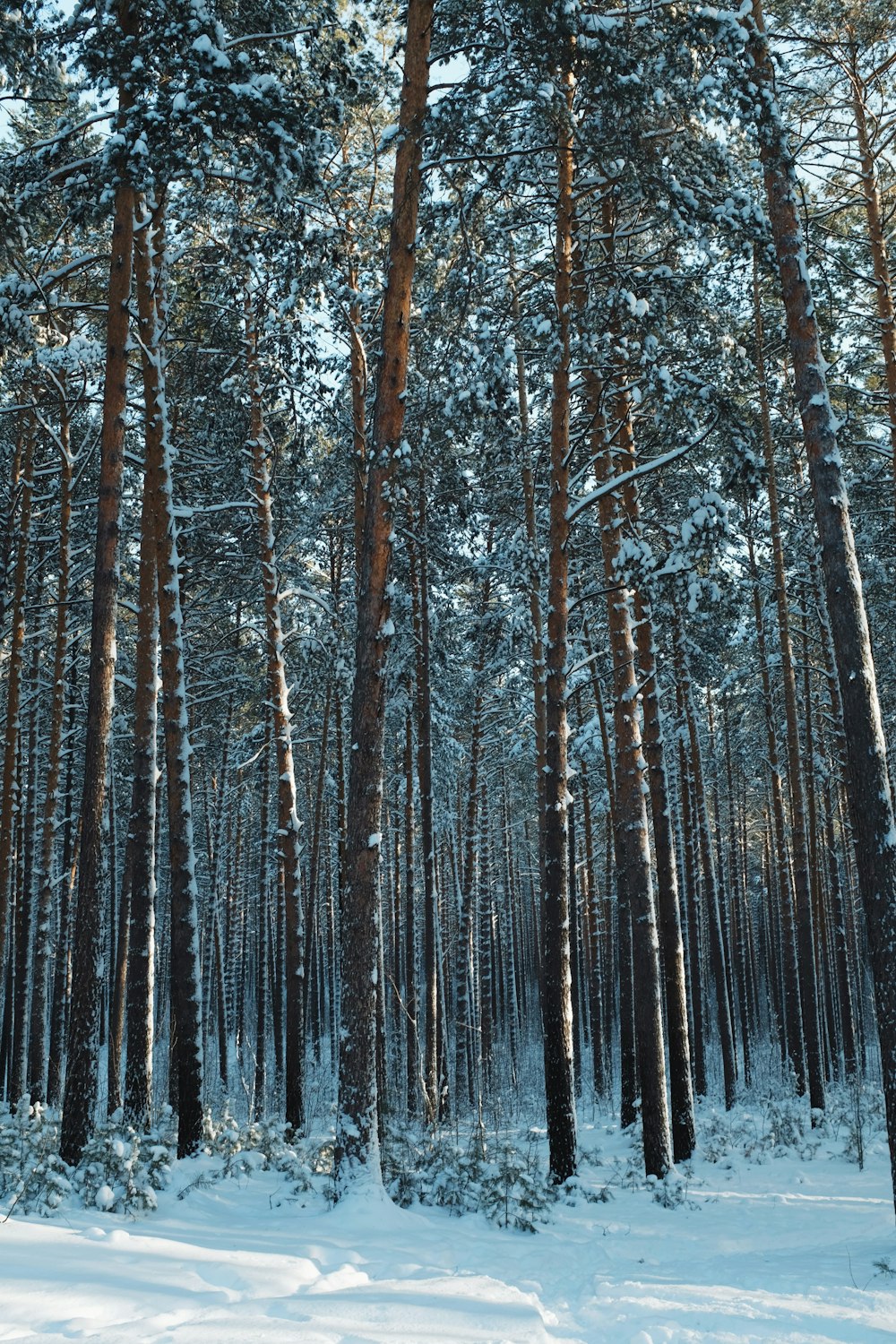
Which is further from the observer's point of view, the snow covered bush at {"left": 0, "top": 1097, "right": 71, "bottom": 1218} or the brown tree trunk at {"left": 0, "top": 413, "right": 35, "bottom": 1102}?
the brown tree trunk at {"left": 0, "top": 413, "right": 35, "bottom": 1102}

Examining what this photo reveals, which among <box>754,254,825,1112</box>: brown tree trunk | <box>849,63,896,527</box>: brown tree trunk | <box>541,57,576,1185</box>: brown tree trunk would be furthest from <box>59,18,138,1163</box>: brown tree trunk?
<box>754,254,825,1112</box>: brown tree trunk

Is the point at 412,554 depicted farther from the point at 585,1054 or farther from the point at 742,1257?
the point at 585,1054

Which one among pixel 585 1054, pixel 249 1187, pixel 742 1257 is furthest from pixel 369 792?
pixel 585 1054

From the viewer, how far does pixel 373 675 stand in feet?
26.0

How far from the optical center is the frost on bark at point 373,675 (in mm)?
7340

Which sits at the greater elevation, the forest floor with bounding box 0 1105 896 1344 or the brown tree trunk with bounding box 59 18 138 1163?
the brown tree trunk with bounding box 59 18 138 1163

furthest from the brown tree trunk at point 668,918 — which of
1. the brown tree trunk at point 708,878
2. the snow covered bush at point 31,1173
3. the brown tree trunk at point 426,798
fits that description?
the snow covered bush at point 31,1173

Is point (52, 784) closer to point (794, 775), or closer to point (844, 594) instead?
point (844, 594)

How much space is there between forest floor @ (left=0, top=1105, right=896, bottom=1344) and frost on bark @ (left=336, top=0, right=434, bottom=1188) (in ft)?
2.67

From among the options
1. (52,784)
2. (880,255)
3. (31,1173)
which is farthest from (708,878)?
(31,1173)

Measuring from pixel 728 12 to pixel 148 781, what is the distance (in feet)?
30.4

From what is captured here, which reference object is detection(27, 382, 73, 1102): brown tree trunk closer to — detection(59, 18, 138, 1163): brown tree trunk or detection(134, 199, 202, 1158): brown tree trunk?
detection(134, 199, 202, 1158): brown tree trunk

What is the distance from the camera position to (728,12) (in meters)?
7.68

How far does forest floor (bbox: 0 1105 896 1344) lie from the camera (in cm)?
432
